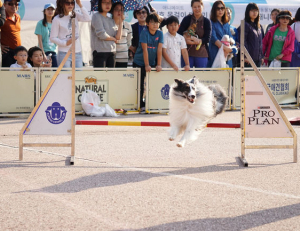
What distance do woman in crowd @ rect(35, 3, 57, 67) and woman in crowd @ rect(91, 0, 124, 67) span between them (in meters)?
1.04

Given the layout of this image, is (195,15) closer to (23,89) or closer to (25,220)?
(23,89)

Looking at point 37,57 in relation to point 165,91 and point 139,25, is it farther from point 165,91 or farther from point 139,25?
point 165,91

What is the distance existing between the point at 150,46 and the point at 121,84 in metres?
1.07

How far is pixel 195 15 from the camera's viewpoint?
1150 cm

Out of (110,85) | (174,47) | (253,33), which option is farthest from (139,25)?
(253,33)

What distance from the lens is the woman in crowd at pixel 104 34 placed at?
10.8 metres

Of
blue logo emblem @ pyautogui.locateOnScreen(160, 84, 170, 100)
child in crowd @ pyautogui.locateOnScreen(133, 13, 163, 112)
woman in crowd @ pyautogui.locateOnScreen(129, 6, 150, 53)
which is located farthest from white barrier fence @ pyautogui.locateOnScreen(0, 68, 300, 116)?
woman in crowd @ pyautogui.locateOnScreen(129, 6, 150, 53)

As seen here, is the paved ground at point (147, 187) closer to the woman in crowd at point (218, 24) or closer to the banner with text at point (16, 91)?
the banner with text at point (16, 91)

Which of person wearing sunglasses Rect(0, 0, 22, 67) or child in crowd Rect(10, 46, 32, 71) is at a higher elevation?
person wearing sunglasses Rect(0, 0, 22, 67)

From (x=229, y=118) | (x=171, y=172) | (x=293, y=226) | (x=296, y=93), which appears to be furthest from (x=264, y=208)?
(x=296, y=93)

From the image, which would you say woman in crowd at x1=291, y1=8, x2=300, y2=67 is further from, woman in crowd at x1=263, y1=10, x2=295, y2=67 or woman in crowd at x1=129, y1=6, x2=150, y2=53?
woman in crowd at x1=129, y1=6, x2=150, y2=53

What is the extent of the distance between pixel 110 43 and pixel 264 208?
7.10 m

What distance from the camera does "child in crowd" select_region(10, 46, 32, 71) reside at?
1048 centimetres

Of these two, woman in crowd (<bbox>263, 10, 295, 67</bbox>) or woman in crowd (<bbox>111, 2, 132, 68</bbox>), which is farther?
woman in crowd (<bbox>263, 10, 295, 67</bbox>)
